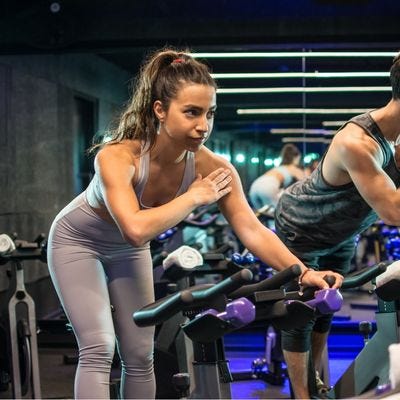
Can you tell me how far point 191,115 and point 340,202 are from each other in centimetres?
106

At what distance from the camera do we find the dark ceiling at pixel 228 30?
232 inches

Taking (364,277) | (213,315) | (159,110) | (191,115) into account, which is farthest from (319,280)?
(159,110)

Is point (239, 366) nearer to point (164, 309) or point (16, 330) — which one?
point (16, 330)

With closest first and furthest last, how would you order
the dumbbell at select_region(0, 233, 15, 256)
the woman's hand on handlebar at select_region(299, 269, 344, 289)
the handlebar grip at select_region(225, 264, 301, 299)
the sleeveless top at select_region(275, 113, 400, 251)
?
the handlebar grip at select_region(225, 264, 301, 299) → the woman's hand on handlebar at select_region(299, 269, 344, 289) → the sleeveless top at select_region(275, 113, 400, 251) → the dumbbell at select_region(0, 233, 15, 256)

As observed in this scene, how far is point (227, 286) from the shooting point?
5.37 feet

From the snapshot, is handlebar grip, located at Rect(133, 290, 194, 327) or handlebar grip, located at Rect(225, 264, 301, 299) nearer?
handlebar grip, located at Rect(133, 290, 194, 327)

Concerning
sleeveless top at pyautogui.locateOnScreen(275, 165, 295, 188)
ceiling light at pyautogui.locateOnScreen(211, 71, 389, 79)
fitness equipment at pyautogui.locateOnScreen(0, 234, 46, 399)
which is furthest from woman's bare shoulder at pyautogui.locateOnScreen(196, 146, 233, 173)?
ceiling light at pyautogui.locateOnScreen(211, 71, 389, 79)

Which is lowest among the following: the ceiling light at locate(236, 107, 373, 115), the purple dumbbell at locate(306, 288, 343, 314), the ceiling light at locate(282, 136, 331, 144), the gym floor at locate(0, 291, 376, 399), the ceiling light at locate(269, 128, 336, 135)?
the gym floor at locate(0, 291, 376, 399)

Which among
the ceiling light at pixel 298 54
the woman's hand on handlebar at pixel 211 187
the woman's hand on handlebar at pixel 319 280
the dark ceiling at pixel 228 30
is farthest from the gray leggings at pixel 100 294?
the ceiling light at pixel 298 54

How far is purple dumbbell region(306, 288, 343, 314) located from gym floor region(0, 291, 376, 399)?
2443mm

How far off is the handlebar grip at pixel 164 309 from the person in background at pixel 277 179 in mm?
4283

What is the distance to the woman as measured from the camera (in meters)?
2.25

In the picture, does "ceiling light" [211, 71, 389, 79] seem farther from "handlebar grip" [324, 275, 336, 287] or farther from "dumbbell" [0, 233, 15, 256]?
"handlebar grip" [324, 275, 336, 287]

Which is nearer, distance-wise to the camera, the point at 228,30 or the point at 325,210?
the point at 325,210
